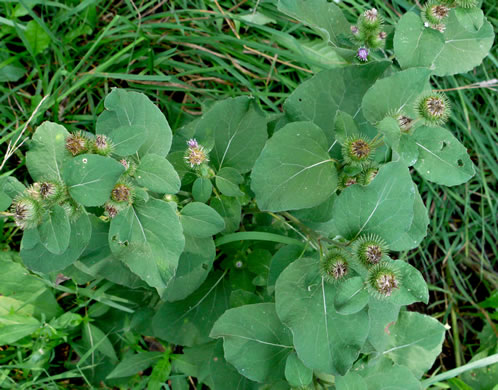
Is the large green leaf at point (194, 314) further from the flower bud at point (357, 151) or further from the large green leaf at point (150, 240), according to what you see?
the flower bud at point (357, 151)

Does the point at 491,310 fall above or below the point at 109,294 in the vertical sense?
below

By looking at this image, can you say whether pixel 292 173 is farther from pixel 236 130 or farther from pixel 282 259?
pixel 236 130

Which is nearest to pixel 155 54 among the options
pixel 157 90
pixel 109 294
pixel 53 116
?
pixel 157 90

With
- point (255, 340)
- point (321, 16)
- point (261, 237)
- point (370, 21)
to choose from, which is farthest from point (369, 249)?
point (321, 16)

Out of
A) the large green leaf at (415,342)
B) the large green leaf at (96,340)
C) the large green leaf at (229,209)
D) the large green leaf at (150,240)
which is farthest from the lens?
the large green leaf at (96,340)

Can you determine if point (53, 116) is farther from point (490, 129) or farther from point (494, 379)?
point (494, 379)

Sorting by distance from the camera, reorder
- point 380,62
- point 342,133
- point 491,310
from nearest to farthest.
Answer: point 342,133 < point 380,62 < point 491,310

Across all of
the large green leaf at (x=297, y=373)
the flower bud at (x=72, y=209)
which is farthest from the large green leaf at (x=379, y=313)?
the flower bud at (x=72, y=209)

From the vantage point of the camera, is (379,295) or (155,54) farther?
(155,54)
